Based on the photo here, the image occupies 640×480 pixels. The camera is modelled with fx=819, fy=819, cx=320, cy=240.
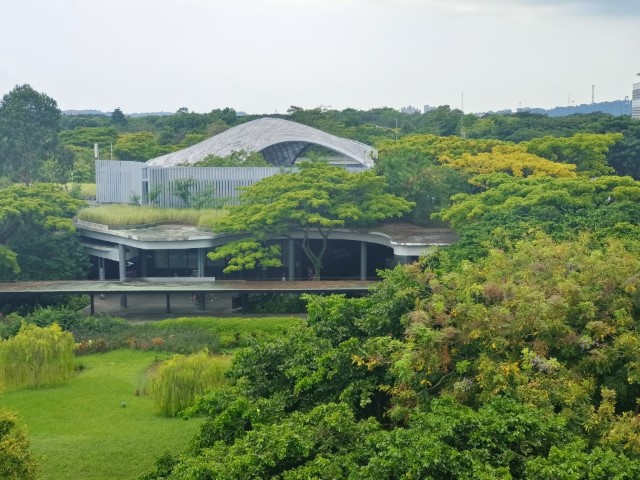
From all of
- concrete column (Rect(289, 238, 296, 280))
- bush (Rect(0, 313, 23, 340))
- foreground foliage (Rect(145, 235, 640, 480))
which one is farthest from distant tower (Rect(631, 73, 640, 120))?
foreground foliage (Rect(145, 235, 640, 480))

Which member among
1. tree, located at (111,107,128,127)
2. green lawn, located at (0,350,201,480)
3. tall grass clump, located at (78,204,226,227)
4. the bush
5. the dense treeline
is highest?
tree, located at (111,107,128,127)

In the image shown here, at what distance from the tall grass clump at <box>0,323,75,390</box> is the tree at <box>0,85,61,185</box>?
3848cm

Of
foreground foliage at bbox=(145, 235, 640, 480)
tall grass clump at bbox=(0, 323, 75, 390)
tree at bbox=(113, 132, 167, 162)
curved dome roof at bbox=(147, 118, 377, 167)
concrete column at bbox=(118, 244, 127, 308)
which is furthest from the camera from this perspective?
tree at bbox=(113, 132, 167, 162)

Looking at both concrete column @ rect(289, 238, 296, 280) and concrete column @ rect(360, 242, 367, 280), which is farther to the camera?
concrete column @ rect(289, 238, 296, 280)

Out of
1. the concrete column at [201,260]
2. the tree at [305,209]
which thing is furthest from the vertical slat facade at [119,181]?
the tree at [305,209]

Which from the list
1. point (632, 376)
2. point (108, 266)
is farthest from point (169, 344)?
point (632, 376)

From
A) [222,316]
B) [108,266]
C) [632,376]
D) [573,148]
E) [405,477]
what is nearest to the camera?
[405,477]

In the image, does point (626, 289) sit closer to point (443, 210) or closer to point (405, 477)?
point (405, 477)

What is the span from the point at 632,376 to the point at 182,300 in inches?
925

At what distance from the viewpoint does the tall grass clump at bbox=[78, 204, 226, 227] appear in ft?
113

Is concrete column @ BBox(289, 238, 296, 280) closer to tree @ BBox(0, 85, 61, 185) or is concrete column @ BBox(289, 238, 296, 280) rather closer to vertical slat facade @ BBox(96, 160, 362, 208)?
vertical slat facade @ BBox(96, 160, 362, 208)

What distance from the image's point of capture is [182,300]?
107 feet

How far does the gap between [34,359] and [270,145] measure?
25.6 meters

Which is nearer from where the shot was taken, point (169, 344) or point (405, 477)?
point (405, 477)
